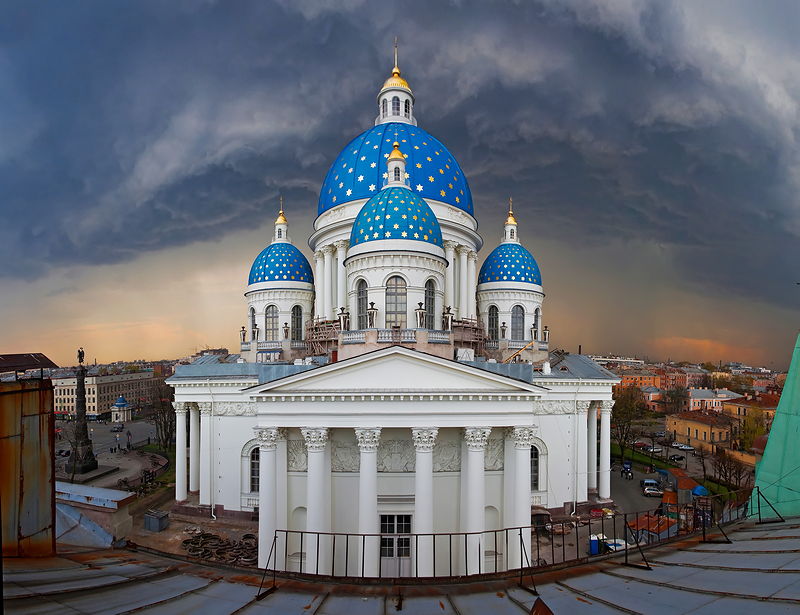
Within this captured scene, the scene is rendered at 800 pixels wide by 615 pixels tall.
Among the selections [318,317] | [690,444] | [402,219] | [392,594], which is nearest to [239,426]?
[318,317]

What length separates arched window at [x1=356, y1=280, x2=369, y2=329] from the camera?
2316cm

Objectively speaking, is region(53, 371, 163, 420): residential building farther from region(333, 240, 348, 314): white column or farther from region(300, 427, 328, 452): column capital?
region(300, 427, 328, 452): column capital

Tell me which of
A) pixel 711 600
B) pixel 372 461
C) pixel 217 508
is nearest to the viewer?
pixel 711 600

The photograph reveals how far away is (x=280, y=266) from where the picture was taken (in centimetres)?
3206

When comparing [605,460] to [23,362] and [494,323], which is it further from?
[23,362]

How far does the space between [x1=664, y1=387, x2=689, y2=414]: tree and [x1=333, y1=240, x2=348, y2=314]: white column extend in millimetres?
74385

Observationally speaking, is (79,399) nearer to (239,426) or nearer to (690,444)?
(239,426)

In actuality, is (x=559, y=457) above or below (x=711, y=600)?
below

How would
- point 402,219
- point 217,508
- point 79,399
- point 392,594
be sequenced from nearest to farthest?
point 392,594 → point 402,219 → point 217,508 → point 79,399

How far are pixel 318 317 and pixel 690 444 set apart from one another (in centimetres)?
4990

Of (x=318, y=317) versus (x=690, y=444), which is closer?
(x=318, y=317)

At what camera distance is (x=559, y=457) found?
2573 cm

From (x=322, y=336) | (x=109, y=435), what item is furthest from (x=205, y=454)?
(x=109, y=435)

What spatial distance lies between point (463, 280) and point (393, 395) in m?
15.6
